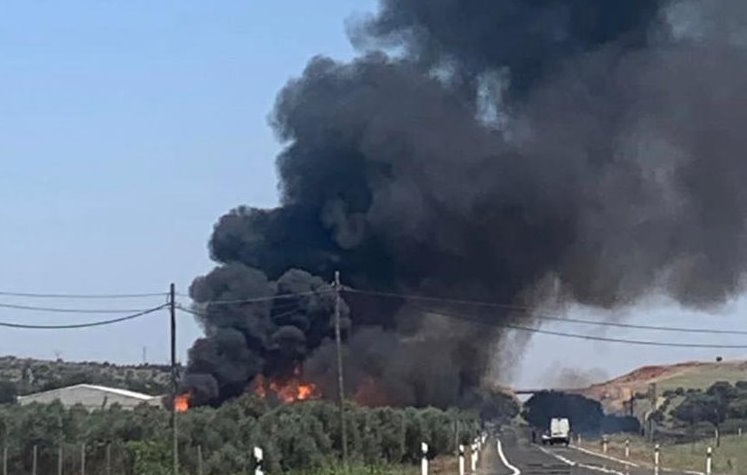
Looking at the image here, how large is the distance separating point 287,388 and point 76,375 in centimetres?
6102

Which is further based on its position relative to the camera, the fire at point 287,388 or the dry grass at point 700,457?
the fire at point 287,388

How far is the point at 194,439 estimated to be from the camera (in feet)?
157

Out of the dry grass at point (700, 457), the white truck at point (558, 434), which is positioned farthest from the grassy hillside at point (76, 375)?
the dry grass at point (700, 457)

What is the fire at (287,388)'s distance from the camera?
8050 cm

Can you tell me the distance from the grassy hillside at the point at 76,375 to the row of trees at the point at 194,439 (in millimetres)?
59821

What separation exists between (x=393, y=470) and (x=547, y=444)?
200 feet

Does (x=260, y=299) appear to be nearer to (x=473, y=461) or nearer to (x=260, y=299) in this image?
(x=260, y=299)

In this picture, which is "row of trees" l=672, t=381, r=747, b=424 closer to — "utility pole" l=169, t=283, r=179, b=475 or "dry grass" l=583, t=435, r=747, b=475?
"dry grass" l=583, t=435, r=747, b=475

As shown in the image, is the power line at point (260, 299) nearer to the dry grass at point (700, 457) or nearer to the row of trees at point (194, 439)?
the dry grass at point (700, 457)

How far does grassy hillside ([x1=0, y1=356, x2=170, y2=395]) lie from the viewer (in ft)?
405

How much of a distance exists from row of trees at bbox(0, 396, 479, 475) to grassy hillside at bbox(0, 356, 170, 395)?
59821 mm

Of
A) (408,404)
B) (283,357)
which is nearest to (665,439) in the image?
(408,404)

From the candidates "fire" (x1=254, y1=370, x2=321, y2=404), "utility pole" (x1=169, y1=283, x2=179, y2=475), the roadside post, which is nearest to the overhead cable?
"fire" (x1=254, y1=370, x2=321, y2=404)

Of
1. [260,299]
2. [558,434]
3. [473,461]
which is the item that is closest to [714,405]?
[558,434]
